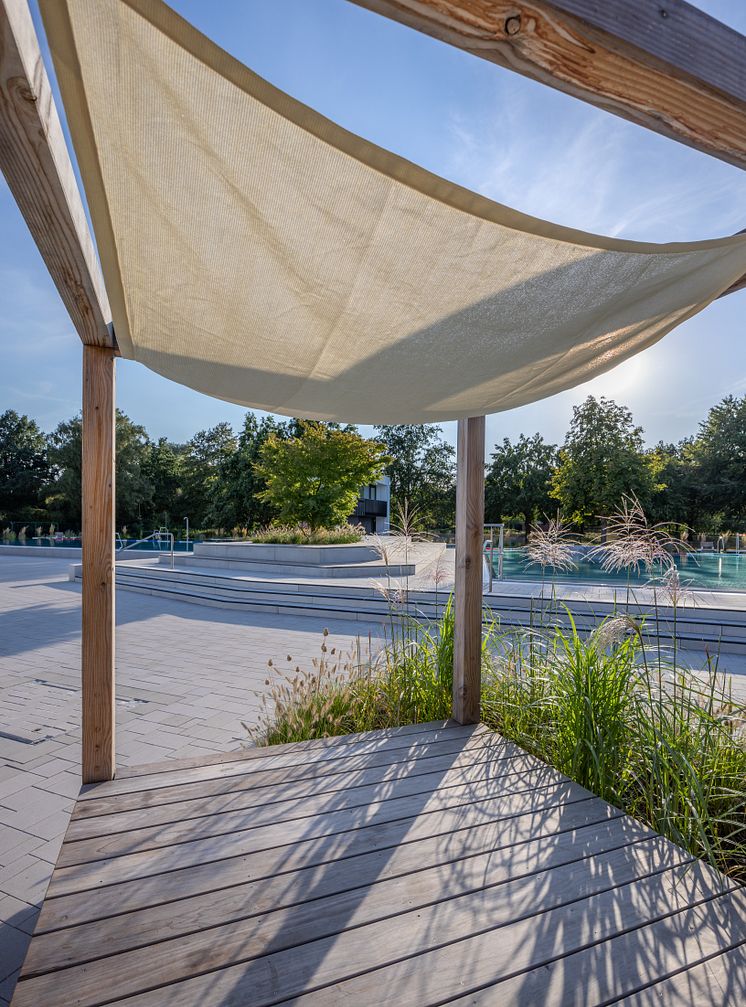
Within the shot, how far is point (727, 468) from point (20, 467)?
33.8m

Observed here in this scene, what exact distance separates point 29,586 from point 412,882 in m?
11.0

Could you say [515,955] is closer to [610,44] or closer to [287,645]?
[610,44]

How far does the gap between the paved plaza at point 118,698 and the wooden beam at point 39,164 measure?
2.08 m

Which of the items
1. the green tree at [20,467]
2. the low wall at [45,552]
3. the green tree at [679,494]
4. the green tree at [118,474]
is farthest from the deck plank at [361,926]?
the green tree at [20,467]

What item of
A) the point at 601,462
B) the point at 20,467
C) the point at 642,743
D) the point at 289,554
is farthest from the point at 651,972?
the point at 20,467

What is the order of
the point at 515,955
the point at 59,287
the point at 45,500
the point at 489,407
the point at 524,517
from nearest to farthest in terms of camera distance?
1. the point at 515,955
2. the point at 59,287
3. the point at 489,407
4. the point at 45,500
5. the point at 524,517

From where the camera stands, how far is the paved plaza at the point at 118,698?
225 centimetres

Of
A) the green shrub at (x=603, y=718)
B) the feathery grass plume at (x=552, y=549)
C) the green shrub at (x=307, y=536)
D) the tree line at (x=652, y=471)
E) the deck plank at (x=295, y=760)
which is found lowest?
the deck plank at (x=295, y=760)

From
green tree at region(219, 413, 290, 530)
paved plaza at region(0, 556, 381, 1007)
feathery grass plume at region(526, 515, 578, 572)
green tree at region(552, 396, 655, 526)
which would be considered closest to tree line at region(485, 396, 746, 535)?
green tree at region(552, 396, 655, 526)

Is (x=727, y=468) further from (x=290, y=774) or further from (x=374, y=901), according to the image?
(x=374, y=901)

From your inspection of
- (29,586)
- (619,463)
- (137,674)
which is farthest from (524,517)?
(137,674)

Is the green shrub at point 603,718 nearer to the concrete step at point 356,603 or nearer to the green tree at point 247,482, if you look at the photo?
the concrete step at point 356,603

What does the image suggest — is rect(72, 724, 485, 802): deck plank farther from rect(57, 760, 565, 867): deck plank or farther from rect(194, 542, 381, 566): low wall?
rect(194, 542, 381, 566): low wall

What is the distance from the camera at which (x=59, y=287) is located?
169 centimetres
